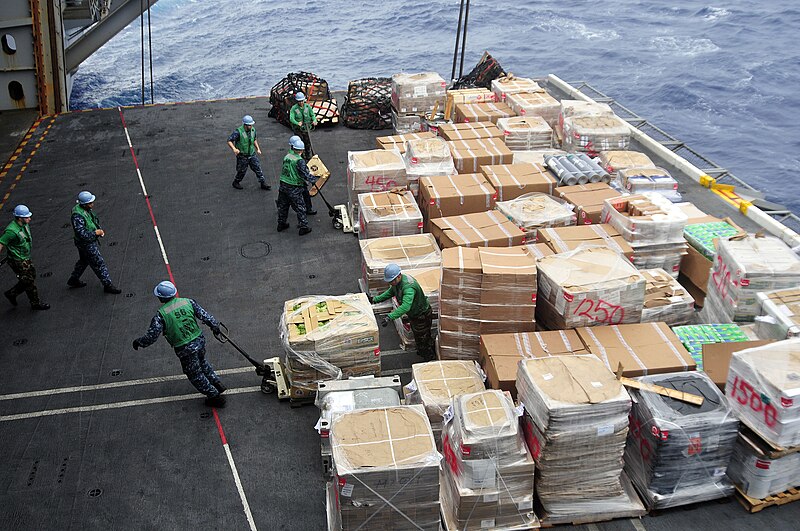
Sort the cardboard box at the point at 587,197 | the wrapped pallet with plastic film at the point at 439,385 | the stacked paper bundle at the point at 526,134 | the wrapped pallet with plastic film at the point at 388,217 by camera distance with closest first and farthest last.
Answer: the wrapped pallet with plastic film at the point at 439,385 < the cardboard box at the point at 587,197 < the wrapped pallet with plastic film at the point at 388,217 < the stacked paper bundle at the point at 526,134

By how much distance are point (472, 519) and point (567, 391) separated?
1720 mm

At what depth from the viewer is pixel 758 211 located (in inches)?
560

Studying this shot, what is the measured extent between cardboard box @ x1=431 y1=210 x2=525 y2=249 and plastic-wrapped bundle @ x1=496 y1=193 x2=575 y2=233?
26cm

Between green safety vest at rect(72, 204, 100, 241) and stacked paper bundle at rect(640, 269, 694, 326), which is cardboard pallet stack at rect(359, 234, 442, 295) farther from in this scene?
green safety vest at rect(72, 204, 100, 241)

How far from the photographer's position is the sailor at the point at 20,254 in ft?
38.8

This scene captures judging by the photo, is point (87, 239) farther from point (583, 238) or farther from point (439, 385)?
point (583, 238)

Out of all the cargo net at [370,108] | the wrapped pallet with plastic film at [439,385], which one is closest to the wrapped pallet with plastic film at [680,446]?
the wrapped pallet with plastic film at [439,385]

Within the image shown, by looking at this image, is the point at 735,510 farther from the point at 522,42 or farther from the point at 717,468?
the point at 522,42

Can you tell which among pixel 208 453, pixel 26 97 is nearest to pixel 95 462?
pixel 208 453

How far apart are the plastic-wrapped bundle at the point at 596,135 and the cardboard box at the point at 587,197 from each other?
2.19m

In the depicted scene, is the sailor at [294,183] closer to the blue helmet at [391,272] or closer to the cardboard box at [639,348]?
the blue helmet at [391,272]

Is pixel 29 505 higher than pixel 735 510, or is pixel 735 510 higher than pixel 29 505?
pixel 735 510

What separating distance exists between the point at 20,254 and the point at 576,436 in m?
9.22

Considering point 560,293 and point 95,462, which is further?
point 560,293
